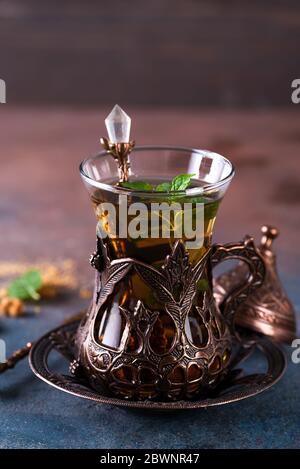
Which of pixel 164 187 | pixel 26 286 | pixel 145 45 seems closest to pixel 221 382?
pixel 164 187

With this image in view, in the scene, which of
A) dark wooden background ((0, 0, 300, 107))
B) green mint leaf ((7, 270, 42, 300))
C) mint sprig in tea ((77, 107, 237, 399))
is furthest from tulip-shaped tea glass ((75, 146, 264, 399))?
dark wooden background ((0, 0, 300, 107))

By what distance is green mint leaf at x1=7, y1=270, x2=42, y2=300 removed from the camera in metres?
1.48

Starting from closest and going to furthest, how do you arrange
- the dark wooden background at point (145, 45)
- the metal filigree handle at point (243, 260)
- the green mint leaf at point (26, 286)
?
the metal filigree handle at point (243, 260) < the green mint leaf at point (26, 286) < the dark wooden background at point (145, 45)

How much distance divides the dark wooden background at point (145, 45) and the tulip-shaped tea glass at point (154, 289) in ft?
7.84

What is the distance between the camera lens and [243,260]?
3.67ft

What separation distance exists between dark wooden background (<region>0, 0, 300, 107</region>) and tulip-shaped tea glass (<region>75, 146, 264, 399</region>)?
239 centimetres

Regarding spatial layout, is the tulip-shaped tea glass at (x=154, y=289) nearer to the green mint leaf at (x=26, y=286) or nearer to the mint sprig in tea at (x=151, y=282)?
the mint sprig in tea at (x=151, y=282)

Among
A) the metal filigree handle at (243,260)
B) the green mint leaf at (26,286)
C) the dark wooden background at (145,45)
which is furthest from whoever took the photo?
the dark wooden background at (145,45)

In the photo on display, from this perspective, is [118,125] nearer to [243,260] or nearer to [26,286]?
[243,260]

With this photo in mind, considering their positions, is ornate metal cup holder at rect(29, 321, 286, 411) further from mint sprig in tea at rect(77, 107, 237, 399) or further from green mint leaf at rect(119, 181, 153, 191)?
green mint leaf at rect(119, 181, 153, 191)

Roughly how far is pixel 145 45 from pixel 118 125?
254 centimetres

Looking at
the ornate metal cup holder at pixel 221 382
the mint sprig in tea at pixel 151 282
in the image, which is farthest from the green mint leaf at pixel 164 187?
the ornate metal cup holder at pixel 221 382

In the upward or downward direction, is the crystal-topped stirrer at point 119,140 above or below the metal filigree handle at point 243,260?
above

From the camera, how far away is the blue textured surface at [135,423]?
3.39 ft
